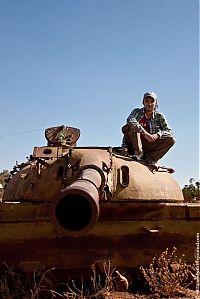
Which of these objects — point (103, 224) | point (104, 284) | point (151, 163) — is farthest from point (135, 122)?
point (104, 284)

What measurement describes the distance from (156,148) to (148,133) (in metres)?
0.30

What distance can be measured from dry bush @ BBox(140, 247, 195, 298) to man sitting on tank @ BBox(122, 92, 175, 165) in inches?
71.8

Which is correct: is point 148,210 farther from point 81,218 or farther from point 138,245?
point 81,218

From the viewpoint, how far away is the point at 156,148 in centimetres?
804

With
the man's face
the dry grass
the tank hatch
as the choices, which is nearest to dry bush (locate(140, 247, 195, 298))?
the dry grass

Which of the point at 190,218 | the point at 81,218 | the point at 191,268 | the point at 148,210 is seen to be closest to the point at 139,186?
the point at 148,210

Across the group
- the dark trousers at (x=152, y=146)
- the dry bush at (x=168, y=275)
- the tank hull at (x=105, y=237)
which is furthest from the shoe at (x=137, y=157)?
the dry bush at (x=168, y=275)

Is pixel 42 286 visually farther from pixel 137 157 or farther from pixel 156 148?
pixel 156 148

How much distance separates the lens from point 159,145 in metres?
8.04

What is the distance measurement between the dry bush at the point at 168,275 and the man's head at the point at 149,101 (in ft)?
9.00

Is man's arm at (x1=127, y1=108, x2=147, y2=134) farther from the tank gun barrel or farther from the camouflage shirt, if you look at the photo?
the tank gun barrel

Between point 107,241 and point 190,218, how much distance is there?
→ 4.09ft

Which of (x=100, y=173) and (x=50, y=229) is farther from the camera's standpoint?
(x=50, y=229)

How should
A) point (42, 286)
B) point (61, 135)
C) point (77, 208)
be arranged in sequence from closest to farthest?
point (77, 208) < point (42, 286) < point (61, 135)
